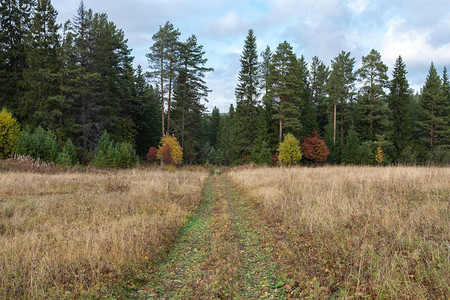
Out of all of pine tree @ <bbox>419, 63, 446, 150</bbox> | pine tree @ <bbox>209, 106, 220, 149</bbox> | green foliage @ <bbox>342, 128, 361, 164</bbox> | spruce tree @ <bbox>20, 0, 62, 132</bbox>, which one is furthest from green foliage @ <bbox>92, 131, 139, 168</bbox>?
pine tree @ <bbox>209, 106, 220, 149</bbox>

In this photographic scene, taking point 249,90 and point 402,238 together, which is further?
point 249,90

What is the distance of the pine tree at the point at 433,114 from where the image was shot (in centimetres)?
4031

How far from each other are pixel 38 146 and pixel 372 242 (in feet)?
94.2

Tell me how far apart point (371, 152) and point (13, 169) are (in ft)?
139

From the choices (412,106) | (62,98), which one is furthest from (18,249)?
(412,106)

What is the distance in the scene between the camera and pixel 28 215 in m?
7.62

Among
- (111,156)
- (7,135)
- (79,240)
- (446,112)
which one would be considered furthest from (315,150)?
(7,135)

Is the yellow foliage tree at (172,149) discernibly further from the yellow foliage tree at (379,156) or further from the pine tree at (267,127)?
the yellow foliage tree at (379,156)

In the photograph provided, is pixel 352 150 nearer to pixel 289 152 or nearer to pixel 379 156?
pixel 379 156

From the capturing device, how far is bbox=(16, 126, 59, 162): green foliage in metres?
23.0

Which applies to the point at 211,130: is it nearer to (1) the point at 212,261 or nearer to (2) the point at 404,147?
(2) the point at 404,147

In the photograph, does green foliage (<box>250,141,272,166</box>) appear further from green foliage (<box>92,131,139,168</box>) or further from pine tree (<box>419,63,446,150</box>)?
pine tree (<box>419,63,446,150</box>)

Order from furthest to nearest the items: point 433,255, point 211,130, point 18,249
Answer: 1. point 211,130
2. point 18,249
3. point 433,255

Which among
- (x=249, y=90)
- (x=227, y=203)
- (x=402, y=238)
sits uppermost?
(x=249, y=90)
